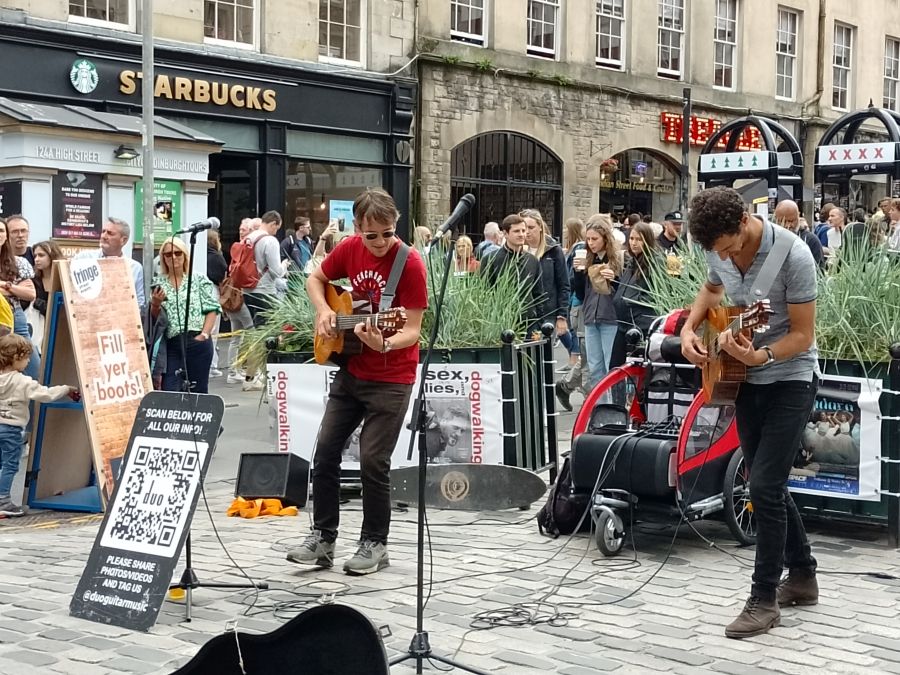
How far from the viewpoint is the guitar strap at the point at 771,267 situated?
536cm

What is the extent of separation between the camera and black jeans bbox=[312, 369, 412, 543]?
21.0 feet

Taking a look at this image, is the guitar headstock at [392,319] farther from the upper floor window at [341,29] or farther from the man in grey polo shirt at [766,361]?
the upper floor window at [341,29]

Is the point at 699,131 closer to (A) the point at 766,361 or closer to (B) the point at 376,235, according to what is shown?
(B) the point at 376,235

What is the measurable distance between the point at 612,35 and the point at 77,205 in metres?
14.3

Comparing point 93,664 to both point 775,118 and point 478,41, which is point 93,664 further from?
point 775,118

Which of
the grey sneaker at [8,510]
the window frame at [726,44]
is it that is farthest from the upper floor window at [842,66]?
the grey sneaker at [8,510]

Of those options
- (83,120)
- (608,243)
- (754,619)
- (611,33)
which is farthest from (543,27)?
(754,619)

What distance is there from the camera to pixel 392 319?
609cm

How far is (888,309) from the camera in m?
7.21

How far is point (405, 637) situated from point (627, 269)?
5615 millimetres

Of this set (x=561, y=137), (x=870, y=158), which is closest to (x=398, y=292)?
(x=870, y=158)

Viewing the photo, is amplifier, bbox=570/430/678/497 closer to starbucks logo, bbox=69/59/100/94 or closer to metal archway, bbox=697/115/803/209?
starbucks logo, bbox=69/59/100/94

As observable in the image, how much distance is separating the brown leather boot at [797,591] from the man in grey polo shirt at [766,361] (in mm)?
282

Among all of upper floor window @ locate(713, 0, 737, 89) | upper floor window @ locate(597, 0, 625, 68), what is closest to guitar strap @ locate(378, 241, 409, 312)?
upper floor window @ locate(597, 0, 625, 68)
